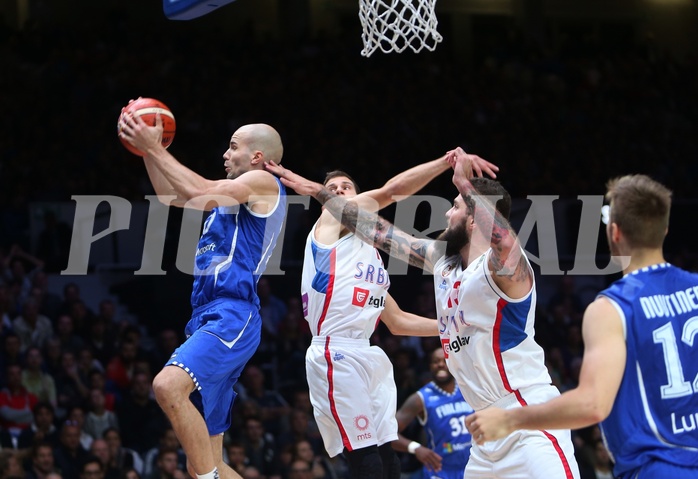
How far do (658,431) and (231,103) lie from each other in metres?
11.9

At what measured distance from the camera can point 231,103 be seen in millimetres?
14500

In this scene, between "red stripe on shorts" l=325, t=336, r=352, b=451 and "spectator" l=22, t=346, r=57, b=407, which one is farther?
"spectator" l=22, t=346, r=57, b=407

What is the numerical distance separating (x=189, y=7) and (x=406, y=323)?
8.02ft

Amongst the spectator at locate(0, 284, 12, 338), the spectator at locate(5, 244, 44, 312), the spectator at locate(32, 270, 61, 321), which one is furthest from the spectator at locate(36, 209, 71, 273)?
the spectator at locate(0, 284, 12, 338)

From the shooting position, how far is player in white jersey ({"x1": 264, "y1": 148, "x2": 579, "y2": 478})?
4.73 m

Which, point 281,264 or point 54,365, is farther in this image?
point 281,264

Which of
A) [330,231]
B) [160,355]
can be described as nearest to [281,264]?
[160,355]

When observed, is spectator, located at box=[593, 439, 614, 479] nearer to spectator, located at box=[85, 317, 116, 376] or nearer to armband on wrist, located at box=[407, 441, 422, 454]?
armband on wrist, located at box=[407, 441, 422, 454]

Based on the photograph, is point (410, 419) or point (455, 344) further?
point (410, 419)

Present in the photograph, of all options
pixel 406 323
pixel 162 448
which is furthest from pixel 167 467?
pixel 406 323

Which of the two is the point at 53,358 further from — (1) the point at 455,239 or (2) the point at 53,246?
(1) the point at 455,239

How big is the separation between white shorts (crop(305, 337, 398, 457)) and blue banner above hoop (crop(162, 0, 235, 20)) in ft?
7.42

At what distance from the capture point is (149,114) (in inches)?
213

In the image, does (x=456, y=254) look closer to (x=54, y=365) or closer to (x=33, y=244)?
(x=54, y=365)
